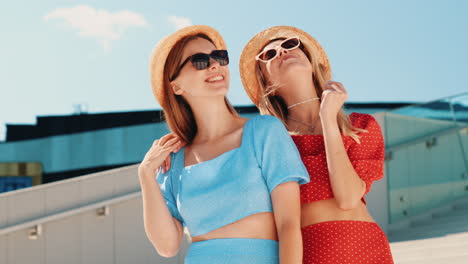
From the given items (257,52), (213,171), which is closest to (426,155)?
(257,52)

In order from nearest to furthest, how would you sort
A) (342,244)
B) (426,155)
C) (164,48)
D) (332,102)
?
(342,244) → (332,102) → (164,48) → (426,155)

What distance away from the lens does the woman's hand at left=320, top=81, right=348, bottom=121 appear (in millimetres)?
2275

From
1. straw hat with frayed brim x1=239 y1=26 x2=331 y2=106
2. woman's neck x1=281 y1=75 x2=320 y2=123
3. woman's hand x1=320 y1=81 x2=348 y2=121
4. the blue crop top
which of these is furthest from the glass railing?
the blue crop top

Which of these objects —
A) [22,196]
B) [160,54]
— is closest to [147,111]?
[22,196]

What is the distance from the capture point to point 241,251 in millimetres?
2064

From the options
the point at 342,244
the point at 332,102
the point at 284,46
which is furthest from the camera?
the point at 284,46

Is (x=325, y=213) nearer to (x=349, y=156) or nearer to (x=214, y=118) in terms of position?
(x=349, y=156)

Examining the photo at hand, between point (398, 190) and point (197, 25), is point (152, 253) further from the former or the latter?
point (197, 25)

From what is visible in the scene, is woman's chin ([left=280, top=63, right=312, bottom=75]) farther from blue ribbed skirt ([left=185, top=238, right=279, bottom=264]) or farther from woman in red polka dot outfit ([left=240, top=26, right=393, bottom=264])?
blue ribbed skirt ([left=185, top=238, right=279, bottom=264])

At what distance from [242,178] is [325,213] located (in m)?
0.36

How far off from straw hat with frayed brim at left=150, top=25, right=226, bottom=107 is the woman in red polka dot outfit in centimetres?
23

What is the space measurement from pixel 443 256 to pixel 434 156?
3.43 m

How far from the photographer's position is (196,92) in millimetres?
2387

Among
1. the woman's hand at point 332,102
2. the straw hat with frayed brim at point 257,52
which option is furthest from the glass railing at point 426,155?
the woman's hand at point 332,102
